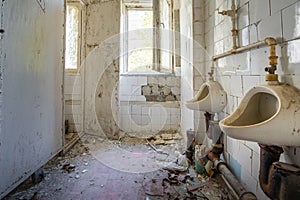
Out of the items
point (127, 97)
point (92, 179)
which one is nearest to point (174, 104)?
point (127, 97)

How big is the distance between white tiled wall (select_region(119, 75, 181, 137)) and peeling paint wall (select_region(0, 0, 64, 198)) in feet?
4.46

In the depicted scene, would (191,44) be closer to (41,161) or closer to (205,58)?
(205,58)

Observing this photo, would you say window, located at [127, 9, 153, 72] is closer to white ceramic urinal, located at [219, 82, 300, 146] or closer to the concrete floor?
the concrete floor

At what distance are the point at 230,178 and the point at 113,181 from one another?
0.98 metres

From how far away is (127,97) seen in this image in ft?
11.8

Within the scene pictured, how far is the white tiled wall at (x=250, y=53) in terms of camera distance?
1.02m

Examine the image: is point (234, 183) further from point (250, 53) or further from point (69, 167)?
point (69, 167)

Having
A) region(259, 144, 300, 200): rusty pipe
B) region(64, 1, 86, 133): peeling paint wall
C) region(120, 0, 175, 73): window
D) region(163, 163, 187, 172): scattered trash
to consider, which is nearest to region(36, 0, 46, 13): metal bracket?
region(64, 1, 86, 133): peeling paint wall

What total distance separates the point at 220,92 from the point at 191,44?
85 cm

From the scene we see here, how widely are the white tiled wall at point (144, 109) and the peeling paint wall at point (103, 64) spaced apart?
0.25 m

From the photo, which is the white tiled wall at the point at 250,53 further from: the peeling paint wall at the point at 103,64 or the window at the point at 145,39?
the peeling paint wall at the point at 103,64

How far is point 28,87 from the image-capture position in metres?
1.70

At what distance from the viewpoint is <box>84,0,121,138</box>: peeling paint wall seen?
3.33 meters

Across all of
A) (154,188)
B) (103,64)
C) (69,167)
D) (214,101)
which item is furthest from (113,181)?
(103,64)
